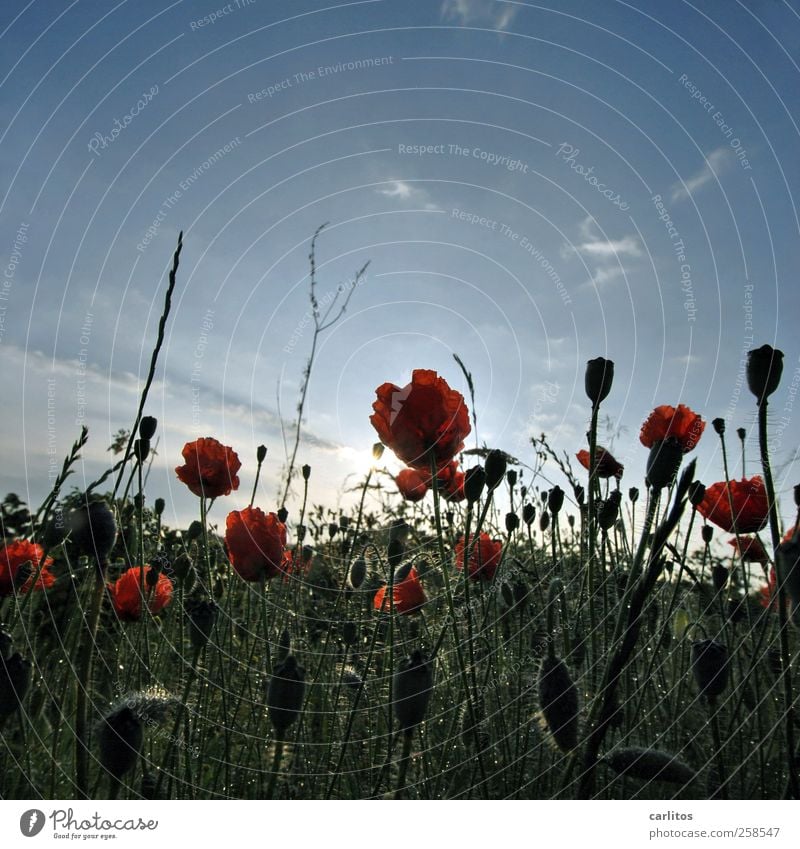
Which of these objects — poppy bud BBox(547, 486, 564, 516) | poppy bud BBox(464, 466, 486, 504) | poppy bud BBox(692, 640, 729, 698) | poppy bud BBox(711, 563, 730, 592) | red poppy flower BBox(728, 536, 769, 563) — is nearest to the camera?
poppy bud BBox(692, 640, 729, 698)

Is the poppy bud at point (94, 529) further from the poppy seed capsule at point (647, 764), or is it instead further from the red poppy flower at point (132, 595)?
the poppy seed capsule at point (647, 764)

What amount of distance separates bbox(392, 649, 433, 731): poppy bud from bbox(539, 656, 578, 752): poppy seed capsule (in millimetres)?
95

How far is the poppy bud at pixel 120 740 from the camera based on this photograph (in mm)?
506

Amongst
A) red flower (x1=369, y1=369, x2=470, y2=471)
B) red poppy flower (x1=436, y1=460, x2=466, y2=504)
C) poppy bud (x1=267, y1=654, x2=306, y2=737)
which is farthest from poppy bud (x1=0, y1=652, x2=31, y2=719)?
red poppy flower (x1=436, y1=460, x2=466, y2=504)

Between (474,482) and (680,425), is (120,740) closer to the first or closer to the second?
(474,482)

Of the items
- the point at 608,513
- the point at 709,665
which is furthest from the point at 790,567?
the point at 608,513

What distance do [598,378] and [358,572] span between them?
1.77ft

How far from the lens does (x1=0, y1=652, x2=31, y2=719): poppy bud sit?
58 cm

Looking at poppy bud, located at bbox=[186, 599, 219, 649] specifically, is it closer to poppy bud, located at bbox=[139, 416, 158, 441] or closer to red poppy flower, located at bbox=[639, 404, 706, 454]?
poppy bud, located at bbox=[139, 416, 158, 441]

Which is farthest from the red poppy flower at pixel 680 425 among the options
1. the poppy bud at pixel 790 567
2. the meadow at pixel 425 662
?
the poppy bud at pixel 790 567

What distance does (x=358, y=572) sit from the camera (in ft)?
3.43

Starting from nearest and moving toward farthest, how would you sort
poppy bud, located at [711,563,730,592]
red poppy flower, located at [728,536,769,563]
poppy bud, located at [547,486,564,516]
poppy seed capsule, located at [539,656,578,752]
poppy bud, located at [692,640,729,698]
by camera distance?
1. poppy seed capsule, located at [539,656,578,752]
2. poppy bud, located at [692,640,729,698]
3. poppy bud, located at [711,563,730,592]
4. poppy bud, located at [547,486,564,516]
5. red poppy flower, located at [728,536,769,563]
